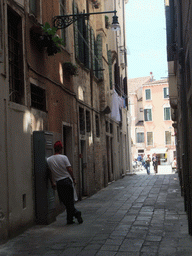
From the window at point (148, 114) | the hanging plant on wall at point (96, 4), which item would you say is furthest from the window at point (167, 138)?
the hanging plant on wall at point (96, 4)

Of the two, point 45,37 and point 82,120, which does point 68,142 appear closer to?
point 82,120

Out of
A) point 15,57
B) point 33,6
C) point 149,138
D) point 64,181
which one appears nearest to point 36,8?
point 33,6

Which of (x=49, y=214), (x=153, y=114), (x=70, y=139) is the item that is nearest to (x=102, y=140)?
(x=70, y=139)

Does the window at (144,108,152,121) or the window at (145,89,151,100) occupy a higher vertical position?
the window at (145,89,151,100)

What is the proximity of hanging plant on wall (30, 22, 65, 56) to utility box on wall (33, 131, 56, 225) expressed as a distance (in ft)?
7.04

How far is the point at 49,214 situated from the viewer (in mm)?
8719

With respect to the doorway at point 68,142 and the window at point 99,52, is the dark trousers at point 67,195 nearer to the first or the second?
the doorway at point 68,142

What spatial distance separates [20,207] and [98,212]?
2.86 m

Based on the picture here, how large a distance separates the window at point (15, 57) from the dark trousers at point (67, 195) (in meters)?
1.81

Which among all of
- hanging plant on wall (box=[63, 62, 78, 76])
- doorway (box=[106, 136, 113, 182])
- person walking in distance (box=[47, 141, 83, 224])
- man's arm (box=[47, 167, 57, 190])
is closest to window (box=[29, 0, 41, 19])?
hanging plant on wall (box=[63, 62, 78, 76])

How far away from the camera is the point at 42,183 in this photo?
8.65m

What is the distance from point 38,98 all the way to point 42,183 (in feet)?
7.20

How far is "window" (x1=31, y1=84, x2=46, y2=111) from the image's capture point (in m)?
9.50

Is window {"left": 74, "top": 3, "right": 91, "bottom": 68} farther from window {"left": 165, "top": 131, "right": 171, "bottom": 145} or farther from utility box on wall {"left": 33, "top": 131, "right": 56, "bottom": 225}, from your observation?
window {"left": 165, "top": 131, "right": 171, "bottom": 145}
